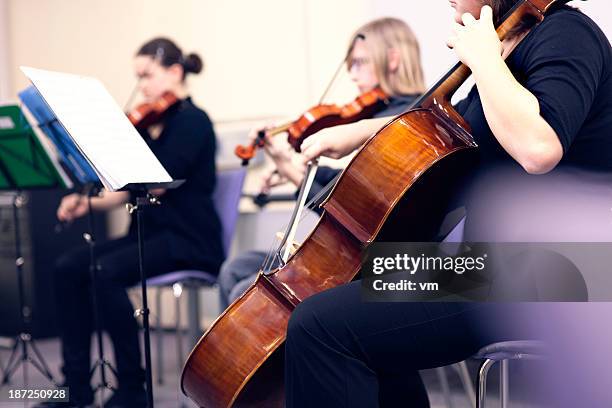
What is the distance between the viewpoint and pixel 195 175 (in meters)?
2.94

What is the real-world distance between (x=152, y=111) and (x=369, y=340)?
5.96ft

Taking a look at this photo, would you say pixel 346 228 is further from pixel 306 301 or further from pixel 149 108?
pixel 149 108

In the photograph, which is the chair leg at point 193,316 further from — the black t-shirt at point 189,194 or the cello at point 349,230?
the cello at point 349,230

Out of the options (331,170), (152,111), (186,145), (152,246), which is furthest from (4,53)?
(331,170)

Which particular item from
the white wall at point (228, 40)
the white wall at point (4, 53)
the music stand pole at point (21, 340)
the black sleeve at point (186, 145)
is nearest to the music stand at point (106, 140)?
the black sleeve at point (186, 145)

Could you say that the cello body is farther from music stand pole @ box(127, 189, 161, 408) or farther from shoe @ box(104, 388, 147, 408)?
shoe @ box(104, 388, 147, 408)

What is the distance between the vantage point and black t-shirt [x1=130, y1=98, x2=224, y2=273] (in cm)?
284

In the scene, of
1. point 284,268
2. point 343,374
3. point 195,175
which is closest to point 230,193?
point 195,175

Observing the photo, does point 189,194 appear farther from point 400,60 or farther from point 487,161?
point 487,161

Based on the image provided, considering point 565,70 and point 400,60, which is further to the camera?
point 400,60

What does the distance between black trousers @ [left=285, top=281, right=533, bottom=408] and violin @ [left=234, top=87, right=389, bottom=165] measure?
992mm

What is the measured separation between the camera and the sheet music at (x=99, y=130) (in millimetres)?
1663

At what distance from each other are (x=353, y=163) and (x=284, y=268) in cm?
23
